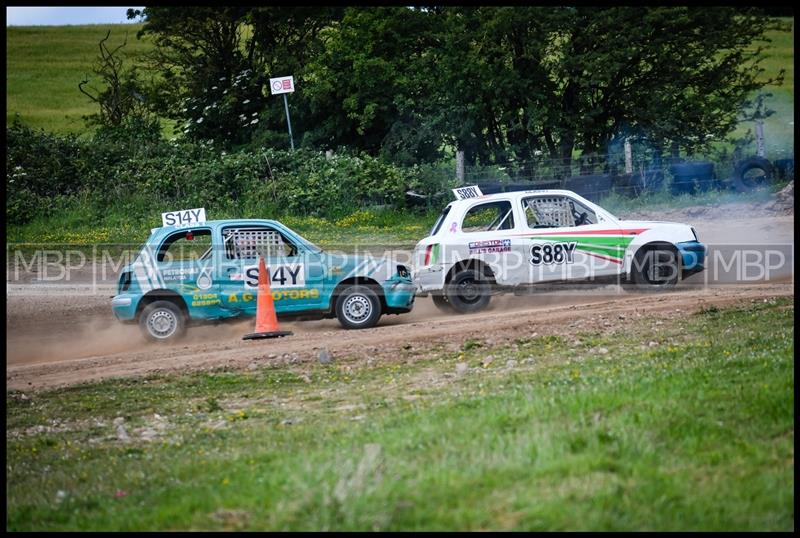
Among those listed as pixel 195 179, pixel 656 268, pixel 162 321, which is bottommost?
pixel 162 321

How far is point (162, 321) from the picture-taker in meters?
14.6

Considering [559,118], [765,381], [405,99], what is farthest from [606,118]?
[765,381]

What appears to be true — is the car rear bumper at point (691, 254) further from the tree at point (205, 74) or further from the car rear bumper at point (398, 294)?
the tree at point (205, 74)

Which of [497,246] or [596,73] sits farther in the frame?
[596,73]

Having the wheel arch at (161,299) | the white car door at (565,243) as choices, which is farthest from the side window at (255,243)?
the white car door at (565,243)

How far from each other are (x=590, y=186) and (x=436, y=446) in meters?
19.4

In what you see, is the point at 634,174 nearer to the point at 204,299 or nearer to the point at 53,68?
the point at 204,299

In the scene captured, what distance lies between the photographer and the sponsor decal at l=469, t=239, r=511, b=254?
15508 millimetres

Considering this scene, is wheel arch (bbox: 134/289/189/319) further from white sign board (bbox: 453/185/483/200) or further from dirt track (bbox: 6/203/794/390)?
white sign board (bbox: 453/185/483/200)

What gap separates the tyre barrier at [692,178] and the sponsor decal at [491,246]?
11928 millimetres

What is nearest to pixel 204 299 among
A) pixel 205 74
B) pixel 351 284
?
pixel 351 284

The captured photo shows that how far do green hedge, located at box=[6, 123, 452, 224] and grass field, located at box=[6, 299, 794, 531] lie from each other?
13.9 metres

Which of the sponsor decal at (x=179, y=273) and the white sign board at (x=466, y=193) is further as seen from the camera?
the white sign board at (x=466, y=193)

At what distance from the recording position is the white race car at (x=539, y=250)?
→ 15.5 m
